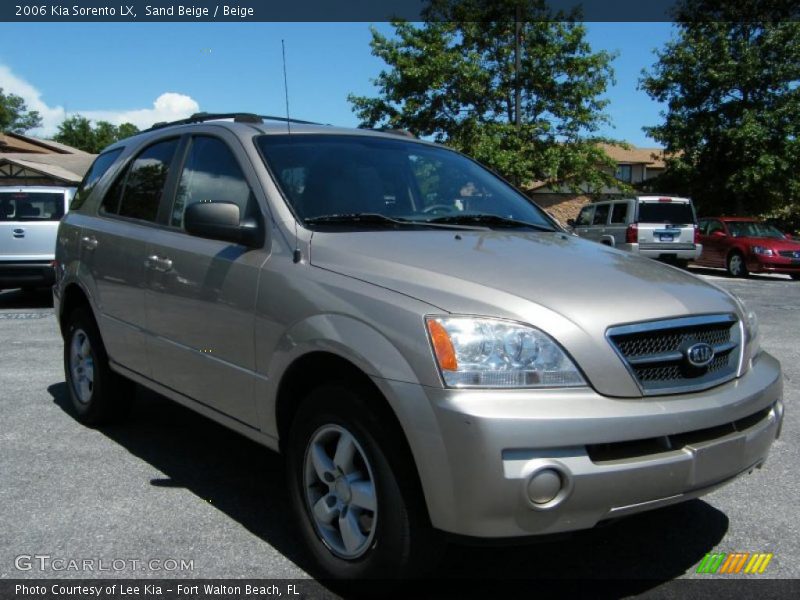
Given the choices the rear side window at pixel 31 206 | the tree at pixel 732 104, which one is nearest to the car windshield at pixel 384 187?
the rear side window at pixel 31 206

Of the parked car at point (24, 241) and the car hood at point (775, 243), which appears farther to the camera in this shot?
the car hood at point (775, 243)

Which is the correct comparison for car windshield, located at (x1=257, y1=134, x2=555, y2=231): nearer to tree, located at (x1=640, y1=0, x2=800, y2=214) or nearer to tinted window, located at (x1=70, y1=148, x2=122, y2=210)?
tinted window, located at (x1=70, y1=148, x2=122, y2=210)

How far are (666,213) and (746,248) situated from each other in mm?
2059

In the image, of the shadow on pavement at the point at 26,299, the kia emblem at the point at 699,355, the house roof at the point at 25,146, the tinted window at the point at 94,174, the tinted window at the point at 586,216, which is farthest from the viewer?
the house roof at the point at 25,146

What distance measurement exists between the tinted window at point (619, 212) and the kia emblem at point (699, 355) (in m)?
16.4

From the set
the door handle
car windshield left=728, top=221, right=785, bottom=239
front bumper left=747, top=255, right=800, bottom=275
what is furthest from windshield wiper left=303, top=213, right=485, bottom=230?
car windshield left=728, top=221, right=785, bottom=239

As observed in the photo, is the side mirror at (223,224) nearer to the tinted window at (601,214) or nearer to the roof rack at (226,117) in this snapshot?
the roof rack at (226,117)

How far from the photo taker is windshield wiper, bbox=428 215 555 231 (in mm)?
3719

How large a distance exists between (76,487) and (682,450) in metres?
3.02

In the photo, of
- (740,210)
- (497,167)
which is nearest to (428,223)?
(497,167)

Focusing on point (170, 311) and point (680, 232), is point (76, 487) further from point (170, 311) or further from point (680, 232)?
point (680, 232)

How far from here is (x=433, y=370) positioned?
8.14 feet

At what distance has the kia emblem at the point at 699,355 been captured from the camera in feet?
8.89

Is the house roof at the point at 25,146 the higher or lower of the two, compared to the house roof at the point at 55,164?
higher
